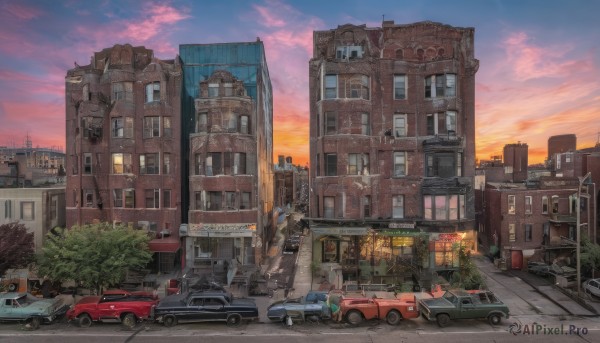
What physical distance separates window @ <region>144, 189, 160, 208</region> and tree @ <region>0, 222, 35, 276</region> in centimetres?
860

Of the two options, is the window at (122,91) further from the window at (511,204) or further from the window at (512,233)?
the window at (512,233)

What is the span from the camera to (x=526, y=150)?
A: 4609cm

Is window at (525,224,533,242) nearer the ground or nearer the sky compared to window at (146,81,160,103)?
nearer the ground

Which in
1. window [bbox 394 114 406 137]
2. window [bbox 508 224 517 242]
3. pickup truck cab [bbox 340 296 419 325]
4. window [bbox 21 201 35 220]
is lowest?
pickup truck cab [bbox 340 296 419 325]

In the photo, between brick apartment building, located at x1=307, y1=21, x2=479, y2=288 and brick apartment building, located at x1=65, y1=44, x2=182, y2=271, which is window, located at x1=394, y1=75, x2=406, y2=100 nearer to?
brick apartment building, located at x1=307, y1=21, x2=479, y2=288

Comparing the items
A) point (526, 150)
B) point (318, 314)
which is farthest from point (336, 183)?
point (526, 150)

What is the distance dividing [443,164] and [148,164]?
2447 centimetres

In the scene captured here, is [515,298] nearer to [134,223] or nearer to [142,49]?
[134,223]

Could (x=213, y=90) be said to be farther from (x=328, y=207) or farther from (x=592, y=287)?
(x=592, y=287)

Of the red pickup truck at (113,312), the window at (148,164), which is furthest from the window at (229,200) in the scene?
the red pickup truck at (113,312)

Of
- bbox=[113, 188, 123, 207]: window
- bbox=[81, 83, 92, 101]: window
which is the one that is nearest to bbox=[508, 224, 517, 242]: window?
bbox=[113, 188, 123, 207]: window

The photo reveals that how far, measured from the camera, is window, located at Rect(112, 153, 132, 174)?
3206cm

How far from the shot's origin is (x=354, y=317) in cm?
1953

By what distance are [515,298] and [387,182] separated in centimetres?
1185
